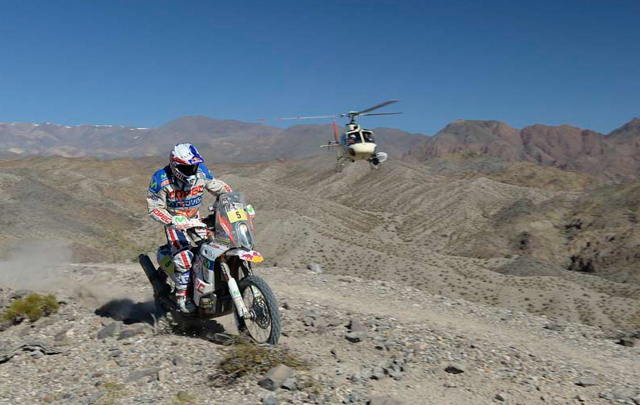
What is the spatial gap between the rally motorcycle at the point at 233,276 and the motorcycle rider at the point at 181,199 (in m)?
0.18

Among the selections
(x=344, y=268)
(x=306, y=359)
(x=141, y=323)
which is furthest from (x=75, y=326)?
(x=344, y=268)

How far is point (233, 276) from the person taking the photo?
25.0 ft

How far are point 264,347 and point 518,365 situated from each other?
3.94 meters

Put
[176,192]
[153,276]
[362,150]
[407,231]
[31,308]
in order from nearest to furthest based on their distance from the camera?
[176,192] < [153,276] < [31,308] < [362,150] < [407,231]

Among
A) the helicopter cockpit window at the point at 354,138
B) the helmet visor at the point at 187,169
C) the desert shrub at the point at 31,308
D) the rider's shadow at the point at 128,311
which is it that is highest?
the helicopter cockpit window at the point at 354,138

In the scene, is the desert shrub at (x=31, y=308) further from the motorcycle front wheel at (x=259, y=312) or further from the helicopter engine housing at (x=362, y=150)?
the helicopter engine housing at (x=362, y=150)

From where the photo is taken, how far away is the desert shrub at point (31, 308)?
9414 mm

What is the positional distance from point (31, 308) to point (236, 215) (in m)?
4.86

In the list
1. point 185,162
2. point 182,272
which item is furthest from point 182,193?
point 182,272

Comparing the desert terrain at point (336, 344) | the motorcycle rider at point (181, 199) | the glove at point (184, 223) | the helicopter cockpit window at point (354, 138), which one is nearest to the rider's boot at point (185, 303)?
the motorcycle rider at point (181, 199)

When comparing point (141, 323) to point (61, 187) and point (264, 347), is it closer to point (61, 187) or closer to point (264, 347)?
point (264, 347)

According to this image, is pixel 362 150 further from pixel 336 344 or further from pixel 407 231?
pixel 407 231

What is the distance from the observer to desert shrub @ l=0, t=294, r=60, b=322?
30.9ft

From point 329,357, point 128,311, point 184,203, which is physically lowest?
point 329,357
